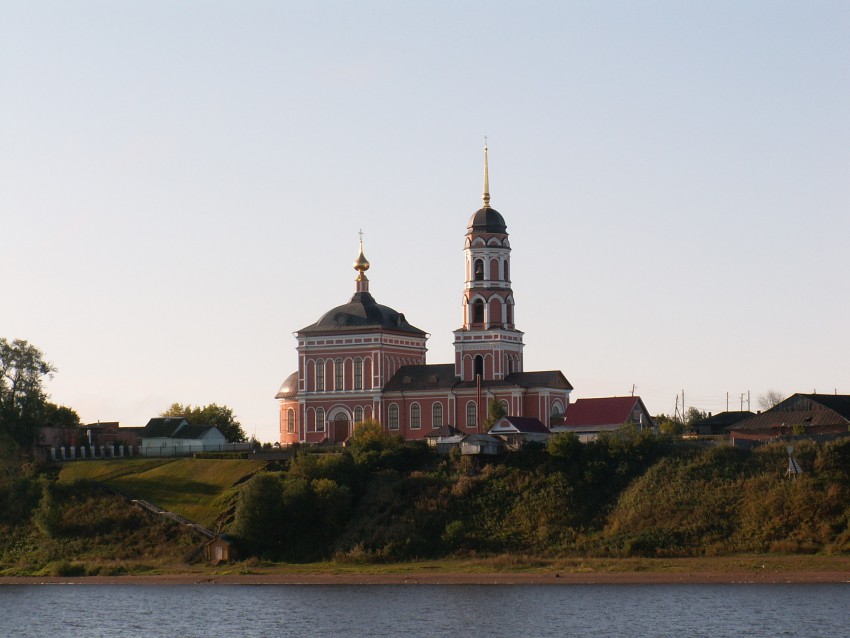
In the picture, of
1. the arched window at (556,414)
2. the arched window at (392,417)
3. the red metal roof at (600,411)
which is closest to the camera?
the red metal roof at (600,411)

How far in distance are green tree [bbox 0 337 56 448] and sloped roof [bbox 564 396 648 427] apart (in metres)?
34.9

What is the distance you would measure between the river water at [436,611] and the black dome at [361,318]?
129 feet

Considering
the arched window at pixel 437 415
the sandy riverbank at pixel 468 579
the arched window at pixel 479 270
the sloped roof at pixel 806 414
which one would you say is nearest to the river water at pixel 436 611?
the sandy riverbank at pixel 468 579

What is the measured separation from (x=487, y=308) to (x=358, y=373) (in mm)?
10701

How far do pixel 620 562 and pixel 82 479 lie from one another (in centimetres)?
3687

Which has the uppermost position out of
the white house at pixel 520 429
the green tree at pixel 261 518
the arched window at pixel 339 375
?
the arched window at pixel 339 375

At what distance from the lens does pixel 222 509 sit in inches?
3804

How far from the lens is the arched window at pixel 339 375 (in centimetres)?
12188

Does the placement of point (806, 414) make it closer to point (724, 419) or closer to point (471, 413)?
point (724, 419)

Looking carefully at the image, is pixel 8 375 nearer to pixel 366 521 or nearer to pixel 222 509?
pixel 222 509

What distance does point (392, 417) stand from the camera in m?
120

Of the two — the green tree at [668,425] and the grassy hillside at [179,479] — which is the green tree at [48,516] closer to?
the grassy hillside at [179,479]

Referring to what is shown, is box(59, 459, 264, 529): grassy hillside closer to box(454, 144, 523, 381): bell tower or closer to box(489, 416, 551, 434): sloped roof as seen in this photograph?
box(489, 416, 551, 434): sloped roof

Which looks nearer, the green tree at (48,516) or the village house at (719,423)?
the green tree at (48,516)
